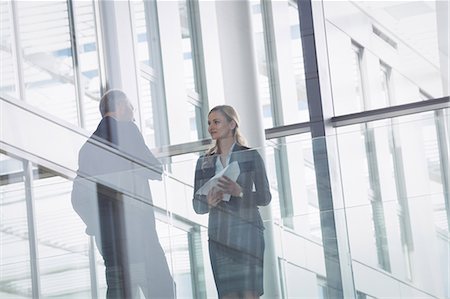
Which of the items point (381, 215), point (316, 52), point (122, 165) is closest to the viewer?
point (381, 215)

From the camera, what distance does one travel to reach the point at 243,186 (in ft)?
21.5

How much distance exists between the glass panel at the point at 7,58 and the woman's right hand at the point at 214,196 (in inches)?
129

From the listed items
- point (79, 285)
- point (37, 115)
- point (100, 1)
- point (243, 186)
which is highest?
point (100, 1)

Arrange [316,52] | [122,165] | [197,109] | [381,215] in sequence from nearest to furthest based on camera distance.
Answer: [381,215] < [122,165] < [316,52] < [197,109]

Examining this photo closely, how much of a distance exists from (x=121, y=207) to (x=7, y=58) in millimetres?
3137

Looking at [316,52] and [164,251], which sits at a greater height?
[316,52]

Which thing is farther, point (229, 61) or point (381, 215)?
point (229, 61)

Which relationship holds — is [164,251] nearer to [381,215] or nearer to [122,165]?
[122,165]

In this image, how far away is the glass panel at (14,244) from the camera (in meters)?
6.95

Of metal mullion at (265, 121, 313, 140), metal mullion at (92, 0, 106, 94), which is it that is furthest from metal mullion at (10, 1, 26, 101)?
metal mullion at (265, 121, 313, 140)

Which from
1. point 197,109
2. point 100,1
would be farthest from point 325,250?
point 197,109

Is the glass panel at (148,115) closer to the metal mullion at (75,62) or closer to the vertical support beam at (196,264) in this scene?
the metal mullion at (75,62)

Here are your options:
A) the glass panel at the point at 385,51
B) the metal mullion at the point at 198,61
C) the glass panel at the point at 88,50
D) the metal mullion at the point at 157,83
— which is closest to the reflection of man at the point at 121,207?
the glass panel at the point at 88,50

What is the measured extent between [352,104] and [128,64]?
2561 millimetres
